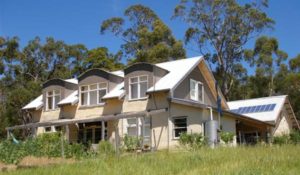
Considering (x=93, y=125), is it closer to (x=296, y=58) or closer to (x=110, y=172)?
(x=110, y=172)

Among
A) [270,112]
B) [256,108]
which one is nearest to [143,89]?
[270,112]

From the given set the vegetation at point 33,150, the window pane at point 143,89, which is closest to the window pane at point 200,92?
the window pane at point 143,89

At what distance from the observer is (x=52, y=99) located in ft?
119

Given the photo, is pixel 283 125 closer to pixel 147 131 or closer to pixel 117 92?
pixel 147 131

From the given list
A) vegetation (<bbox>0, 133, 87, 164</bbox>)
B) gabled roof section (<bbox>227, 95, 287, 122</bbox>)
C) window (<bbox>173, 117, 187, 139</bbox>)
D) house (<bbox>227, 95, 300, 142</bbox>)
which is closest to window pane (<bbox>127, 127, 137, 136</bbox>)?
window (<bbox>173, 117, 187, 139</bbox>)

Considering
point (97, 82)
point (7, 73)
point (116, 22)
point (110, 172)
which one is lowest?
point (110, 172)

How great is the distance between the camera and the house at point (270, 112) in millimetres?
39688

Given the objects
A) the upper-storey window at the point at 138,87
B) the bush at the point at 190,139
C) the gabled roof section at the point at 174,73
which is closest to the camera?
the bush at the point at 190,139

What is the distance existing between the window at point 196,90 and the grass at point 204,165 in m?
17.0

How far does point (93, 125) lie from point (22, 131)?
20.6 m

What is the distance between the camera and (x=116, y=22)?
175 feet

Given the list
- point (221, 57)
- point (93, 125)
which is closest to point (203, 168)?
point (93, 125)

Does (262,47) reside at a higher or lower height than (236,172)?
higher

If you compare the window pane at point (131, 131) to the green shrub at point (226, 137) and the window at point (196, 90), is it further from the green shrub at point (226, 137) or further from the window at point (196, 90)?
the green shrub at point (226, 137)
